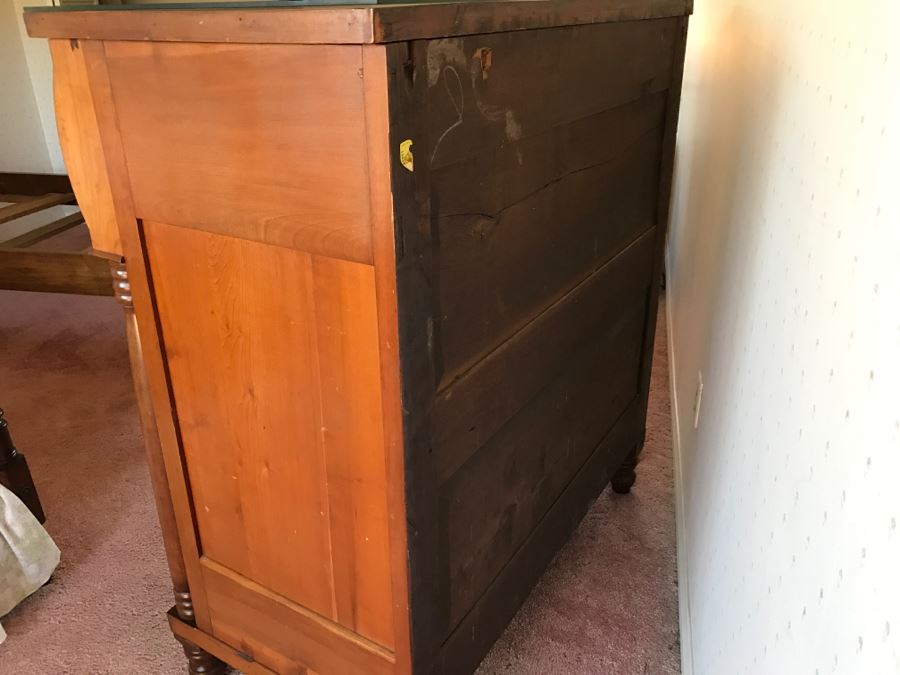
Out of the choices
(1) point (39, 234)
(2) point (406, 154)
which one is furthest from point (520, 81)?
(1) point (39, 234)

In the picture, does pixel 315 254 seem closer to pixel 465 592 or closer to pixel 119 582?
pixel 465 592

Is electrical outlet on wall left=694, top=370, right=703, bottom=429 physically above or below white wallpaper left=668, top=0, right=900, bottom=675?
below

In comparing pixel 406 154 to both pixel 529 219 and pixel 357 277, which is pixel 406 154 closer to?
pixel 357 277

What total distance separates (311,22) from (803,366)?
0.58 meters

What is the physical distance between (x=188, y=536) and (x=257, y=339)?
0.41m

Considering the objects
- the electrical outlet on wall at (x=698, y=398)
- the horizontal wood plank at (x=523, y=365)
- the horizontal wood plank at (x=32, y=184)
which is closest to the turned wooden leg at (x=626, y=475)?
the electrical outlet on wall at (x=698, y=398)

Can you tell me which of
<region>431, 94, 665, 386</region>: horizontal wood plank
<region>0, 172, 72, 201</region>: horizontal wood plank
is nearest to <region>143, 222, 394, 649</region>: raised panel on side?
<region>431, 94, 665, 386</region>: horizontal wood plank

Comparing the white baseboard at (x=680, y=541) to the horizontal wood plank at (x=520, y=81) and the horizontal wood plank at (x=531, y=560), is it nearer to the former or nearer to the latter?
the horizontal wood plank at (x=531, y=560)

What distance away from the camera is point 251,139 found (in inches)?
29.3

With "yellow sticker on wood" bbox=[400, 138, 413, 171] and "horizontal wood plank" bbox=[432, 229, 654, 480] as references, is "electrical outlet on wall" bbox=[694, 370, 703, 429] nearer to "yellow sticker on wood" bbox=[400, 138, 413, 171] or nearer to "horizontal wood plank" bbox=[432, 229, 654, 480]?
"horizontal wood plank" bbox=[432, 229, 654, 480]

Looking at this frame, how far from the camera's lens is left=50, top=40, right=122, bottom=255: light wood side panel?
84 cm

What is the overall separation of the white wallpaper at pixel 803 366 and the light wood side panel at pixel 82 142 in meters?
0.80

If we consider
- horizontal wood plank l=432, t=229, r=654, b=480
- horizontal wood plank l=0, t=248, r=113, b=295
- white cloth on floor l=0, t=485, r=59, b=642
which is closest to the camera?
horizontal wood plank l=432, t=229, r=654, b=480

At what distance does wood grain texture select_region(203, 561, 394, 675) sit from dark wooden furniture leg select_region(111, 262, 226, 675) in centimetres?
6
